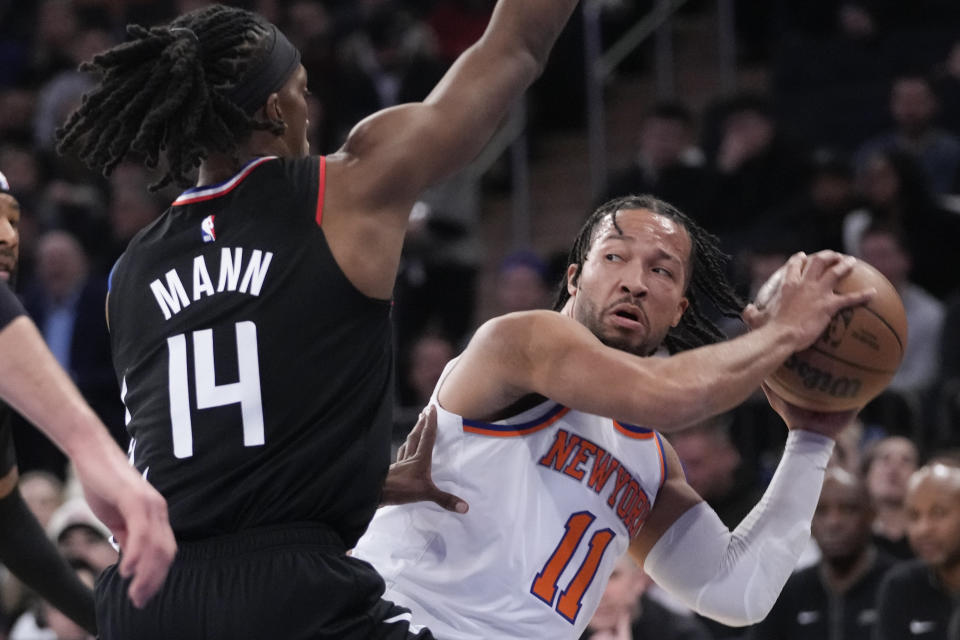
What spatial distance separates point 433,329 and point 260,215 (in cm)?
671

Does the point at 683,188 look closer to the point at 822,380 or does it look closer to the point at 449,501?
the point at 822,380

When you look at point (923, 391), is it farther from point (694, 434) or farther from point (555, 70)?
point (555, 70)

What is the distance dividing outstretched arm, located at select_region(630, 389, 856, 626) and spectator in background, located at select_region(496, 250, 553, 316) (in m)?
5.46

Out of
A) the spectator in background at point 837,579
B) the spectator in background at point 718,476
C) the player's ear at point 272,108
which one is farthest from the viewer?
the spectator in background at point 718,476

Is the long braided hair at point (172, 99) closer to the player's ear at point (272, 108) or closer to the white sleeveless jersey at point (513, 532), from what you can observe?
the player's ear at point (272, 108)

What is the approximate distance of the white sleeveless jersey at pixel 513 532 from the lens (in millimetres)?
3693

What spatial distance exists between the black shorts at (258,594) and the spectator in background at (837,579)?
4.27 m

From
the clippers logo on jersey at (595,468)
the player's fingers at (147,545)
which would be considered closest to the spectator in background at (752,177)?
the clippers logo on jersey at (595,468)

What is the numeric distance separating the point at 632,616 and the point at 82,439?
4652 mm

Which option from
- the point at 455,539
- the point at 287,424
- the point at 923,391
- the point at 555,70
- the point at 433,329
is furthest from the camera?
the point at 555,70

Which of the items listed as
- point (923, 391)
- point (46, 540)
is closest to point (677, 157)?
point (923, 391)

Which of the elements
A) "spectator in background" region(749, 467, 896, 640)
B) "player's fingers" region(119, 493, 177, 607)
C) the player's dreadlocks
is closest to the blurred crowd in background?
"spectator in background" region(749, 467, 896, 640)

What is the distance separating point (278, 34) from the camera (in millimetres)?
3480

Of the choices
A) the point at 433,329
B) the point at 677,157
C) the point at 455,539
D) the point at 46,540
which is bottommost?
the point at 433,329
